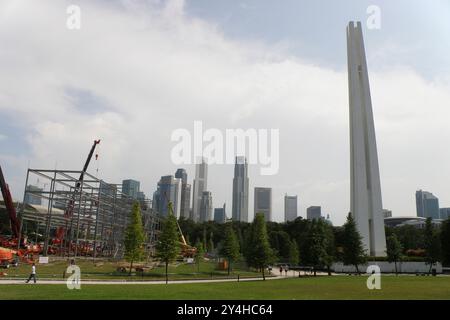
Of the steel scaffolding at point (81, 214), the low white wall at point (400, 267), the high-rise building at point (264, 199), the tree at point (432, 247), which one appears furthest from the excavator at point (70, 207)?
the high-rise building at point (264, 199)

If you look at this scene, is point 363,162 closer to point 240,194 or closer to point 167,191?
point 167,191

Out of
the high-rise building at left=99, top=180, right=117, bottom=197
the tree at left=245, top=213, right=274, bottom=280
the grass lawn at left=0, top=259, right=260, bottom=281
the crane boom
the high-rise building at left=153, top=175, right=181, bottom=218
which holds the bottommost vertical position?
the grass lawn at left=0, top=259, right=260, bottom=281

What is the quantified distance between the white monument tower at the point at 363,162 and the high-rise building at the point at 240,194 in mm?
→ 99999

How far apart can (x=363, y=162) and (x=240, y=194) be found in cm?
11329

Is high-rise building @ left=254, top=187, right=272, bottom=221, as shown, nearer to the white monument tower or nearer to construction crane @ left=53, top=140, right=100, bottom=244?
the white monument tower

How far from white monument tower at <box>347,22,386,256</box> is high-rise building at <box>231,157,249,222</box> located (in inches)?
3937

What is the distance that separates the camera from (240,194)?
184m

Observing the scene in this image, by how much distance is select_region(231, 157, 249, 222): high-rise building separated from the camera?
177m

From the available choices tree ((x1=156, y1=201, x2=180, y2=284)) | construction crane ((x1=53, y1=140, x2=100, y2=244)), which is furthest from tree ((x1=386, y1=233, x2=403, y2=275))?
construction crane ((x1=53, y1=140, x2=100, y2=244))
